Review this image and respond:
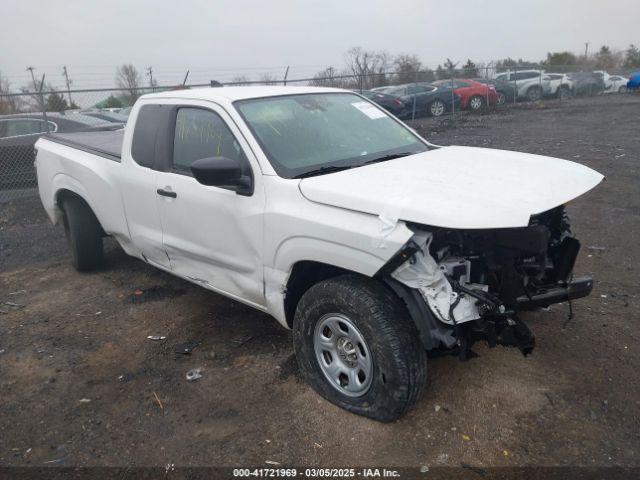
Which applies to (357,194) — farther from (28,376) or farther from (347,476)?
(28,376)

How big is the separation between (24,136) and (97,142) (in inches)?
230

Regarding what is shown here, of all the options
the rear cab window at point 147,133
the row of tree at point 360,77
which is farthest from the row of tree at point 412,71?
the rear cab window at point 147,133

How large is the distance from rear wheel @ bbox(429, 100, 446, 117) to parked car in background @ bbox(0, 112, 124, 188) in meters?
12.9

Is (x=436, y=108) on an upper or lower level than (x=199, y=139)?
lower

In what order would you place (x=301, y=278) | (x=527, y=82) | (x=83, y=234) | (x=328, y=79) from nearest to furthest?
1. (x=301, y=278)
2. (x=83, y=234)
3. (x=328, y=79)
4. (x=527, y=82)

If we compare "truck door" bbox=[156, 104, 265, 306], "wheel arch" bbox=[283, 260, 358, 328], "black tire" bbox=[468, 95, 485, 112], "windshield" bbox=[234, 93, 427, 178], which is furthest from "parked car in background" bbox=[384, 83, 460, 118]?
"wheel arch" bbox=[283, 260, 358, 328]

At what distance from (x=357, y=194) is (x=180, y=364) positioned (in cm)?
195

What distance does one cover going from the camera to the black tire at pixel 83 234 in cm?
556

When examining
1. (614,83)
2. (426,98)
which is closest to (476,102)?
(426,98)

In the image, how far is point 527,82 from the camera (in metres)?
26.0

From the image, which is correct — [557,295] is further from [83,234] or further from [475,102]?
[475,102]

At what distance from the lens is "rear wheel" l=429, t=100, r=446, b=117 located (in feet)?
66.9

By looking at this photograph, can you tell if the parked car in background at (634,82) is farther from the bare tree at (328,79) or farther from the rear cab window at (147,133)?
the rear cab window at (147,133)

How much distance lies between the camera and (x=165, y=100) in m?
4.37
